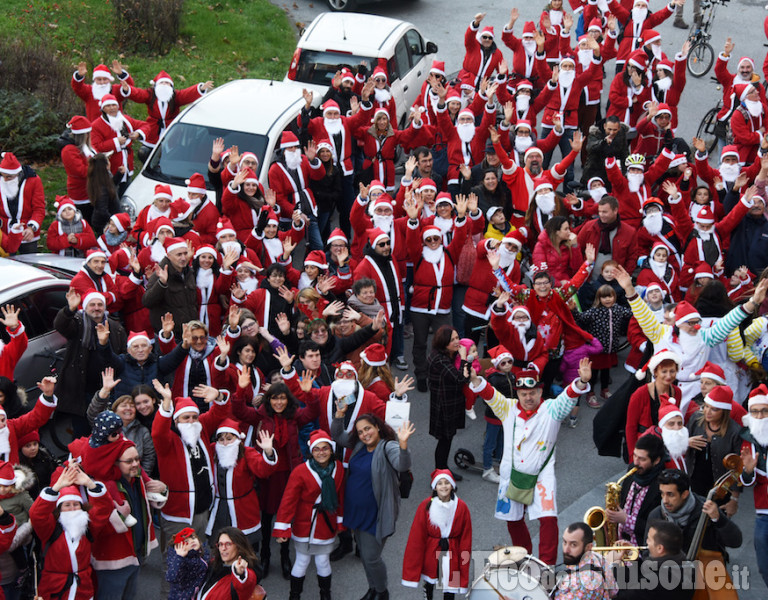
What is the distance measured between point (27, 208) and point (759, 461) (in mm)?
8400

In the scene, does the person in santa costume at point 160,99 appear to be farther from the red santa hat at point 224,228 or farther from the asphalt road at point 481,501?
the asphalt road at point 481,501

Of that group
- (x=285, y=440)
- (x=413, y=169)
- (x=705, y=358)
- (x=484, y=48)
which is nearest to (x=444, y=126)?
(x=413, y=169)

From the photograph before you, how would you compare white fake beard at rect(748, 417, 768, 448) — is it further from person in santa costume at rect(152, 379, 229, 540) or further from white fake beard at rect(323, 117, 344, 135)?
white fake beard at rect(323, 117, 344, 135)

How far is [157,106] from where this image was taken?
13500 millimetres

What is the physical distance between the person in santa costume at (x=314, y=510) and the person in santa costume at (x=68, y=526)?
139 cm

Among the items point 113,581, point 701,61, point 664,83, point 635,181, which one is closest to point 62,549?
point 113,581

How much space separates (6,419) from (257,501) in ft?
6.90

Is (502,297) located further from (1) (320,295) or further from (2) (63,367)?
(2) (63,367)

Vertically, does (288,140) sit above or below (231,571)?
above

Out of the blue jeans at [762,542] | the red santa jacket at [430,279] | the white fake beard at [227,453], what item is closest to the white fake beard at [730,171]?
the red santa jacket at [430,279]

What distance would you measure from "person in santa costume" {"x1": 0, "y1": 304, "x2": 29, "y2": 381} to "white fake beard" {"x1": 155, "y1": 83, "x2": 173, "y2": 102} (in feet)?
17.6

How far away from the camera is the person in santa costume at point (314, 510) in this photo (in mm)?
7613

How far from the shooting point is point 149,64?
1828 cm

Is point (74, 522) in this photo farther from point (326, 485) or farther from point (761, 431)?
point (761, 431)
